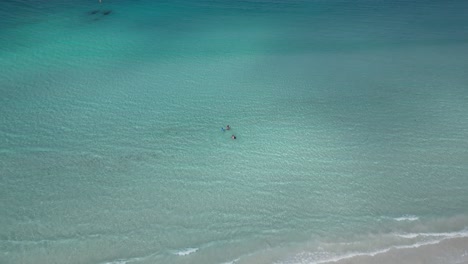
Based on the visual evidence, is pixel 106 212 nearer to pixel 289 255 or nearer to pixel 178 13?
pixel 289 255

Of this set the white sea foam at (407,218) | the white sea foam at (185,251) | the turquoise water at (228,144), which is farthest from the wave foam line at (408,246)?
the white sea foam at (185,251)

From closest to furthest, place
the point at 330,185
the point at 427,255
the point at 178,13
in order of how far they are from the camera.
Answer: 1. the point at 427,255
2. the point at 330,185
3. the point at 178,13

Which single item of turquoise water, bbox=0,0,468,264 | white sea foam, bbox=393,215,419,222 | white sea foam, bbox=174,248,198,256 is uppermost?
turquoise water, bbox=0,0,468,264

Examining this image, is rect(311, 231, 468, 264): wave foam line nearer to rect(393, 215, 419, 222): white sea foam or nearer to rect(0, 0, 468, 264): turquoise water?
rect(0, 0, 468, 264): turquoise water

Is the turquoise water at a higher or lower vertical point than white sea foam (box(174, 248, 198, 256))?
higher

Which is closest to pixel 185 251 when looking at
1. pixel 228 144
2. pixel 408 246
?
pixel 228 144

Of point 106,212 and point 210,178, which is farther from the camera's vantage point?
point 210,178

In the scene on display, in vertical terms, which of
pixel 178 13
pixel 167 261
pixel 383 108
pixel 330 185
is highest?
pixel 178 13

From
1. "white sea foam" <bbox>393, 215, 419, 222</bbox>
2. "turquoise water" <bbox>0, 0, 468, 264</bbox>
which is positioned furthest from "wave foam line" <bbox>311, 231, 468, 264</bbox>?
"white sea foam" <bbox>393, 215, 419, 222</bbox>

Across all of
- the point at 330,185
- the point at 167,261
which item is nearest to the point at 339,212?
the point at 330,185
